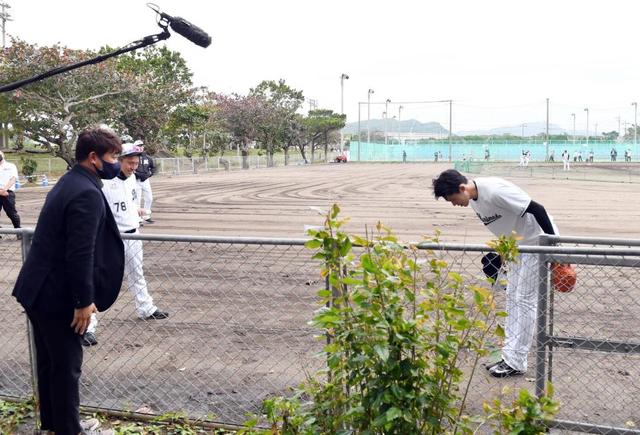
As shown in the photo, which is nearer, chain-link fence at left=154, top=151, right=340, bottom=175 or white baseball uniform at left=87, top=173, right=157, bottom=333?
white baseball uniform at left=87, top=173, right=157, bottom=333

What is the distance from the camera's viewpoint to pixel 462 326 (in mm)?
2520

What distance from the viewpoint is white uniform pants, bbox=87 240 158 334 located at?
6145 mm

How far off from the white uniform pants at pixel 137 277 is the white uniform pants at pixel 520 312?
Result: 329 centimetres

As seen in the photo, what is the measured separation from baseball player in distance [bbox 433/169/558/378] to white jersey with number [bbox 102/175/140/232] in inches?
117

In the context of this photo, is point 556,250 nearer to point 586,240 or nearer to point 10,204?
point 586,240

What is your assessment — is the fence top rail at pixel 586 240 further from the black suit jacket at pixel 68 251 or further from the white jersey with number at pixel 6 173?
the white jersey with number at pixel 6 173

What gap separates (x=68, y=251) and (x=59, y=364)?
0.69m

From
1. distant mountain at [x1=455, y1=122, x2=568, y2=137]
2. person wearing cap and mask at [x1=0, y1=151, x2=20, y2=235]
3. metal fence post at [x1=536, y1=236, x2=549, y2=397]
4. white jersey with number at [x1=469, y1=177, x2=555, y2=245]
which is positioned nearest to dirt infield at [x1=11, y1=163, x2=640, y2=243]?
person wearing cap and mask at [x1=0, y1=151, x2=20, y2=235]

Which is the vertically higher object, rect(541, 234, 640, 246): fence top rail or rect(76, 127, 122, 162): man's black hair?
rect(76, 127, 122, 162): man's black hair

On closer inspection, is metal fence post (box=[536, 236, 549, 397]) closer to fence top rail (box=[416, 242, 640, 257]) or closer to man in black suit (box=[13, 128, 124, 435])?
fence top rail (box=[416, 242, 640, 257])

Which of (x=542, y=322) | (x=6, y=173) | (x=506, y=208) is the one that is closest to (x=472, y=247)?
(x=542, y=322)

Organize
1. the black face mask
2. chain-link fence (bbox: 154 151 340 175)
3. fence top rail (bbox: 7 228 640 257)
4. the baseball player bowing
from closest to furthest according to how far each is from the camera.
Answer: fence top rail (bbox: 7 228 640 257), the black face mask, the baseball player bowing, chain-link fence (bbox: 154 151 340 175)

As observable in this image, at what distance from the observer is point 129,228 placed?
623 centimetres

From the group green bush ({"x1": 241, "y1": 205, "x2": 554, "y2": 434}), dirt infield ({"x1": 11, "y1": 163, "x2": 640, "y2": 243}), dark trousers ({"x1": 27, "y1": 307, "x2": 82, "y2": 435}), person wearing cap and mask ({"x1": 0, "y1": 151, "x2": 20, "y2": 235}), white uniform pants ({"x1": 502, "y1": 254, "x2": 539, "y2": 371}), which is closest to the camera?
green bush ({"x1": 241, "y1": 205, "x2": 554, "y2": 434})
